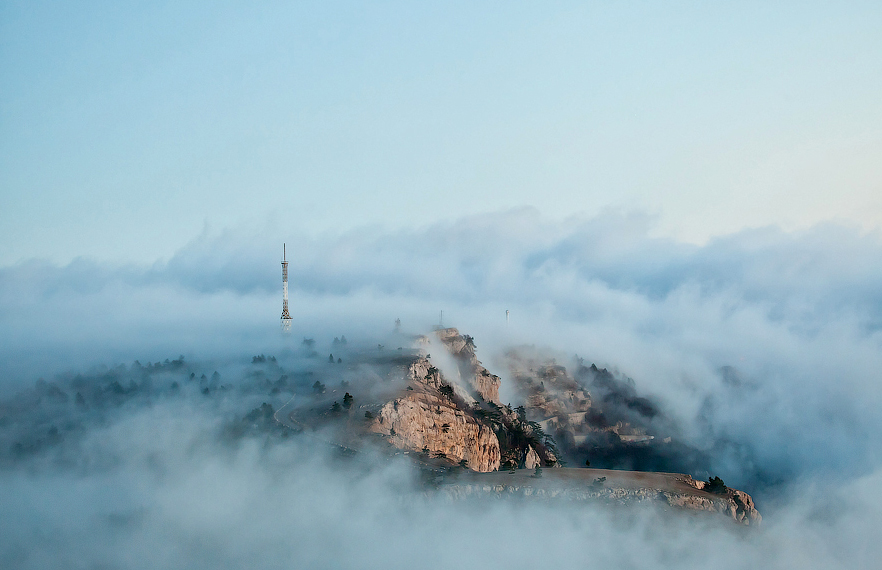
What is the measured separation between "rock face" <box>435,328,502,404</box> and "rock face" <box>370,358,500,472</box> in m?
A: 48.4

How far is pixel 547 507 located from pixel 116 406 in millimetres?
108109

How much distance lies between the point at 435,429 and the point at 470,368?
245 ft

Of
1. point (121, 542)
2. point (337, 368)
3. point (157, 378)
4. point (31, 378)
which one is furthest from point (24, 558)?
point (31, 378)

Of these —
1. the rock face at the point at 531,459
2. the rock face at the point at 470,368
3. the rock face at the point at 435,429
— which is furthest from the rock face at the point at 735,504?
the rock face at the point at 470,368

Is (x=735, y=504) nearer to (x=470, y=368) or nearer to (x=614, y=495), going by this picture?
(x=614, y=495)

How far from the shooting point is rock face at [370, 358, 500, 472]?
332ft

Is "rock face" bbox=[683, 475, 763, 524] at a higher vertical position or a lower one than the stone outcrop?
lower

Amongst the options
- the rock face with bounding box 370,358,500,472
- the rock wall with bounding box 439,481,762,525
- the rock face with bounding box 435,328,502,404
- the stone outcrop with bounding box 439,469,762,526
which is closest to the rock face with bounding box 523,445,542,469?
the rock face with bounding box 370,358,500,472

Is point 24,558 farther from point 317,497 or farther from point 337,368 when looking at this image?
point 337,368

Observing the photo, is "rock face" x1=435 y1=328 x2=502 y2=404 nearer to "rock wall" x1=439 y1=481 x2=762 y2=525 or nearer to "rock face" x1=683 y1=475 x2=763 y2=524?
"rock wall" x1=439 y1=481 x2=762 y2=525

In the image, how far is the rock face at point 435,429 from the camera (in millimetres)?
101062

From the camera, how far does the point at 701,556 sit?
79.9 meters

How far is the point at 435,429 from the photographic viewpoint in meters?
108

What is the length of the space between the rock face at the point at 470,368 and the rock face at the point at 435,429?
48.4 metres
